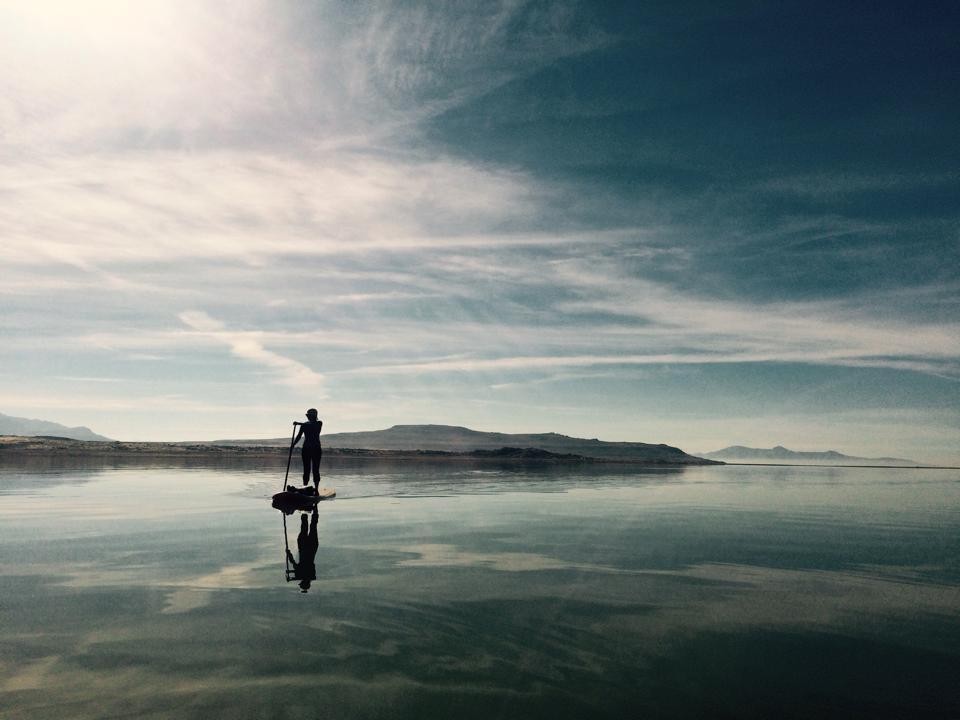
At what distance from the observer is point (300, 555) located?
13.6 m

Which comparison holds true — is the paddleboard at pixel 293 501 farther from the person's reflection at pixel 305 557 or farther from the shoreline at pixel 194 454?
the shoreline at pixel 194 454

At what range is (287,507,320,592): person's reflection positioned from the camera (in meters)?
11.4

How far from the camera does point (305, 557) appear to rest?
13383 millimetres

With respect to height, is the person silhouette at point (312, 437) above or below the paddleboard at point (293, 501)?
above

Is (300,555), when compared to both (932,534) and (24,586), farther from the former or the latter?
(932,534)

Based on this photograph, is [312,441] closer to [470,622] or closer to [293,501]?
[293,501]

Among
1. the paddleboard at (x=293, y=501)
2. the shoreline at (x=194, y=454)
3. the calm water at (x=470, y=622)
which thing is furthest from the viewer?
the shoreline at (x=194, y=454)

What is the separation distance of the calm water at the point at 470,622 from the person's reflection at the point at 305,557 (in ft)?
0.89

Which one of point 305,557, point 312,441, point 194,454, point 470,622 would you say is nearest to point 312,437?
point 312,441

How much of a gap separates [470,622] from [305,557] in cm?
591

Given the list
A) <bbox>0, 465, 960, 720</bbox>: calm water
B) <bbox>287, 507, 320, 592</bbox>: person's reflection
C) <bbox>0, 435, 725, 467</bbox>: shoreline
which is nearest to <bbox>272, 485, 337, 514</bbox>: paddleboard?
<bbox>0, 465, 960, 720</bbox>: calm water

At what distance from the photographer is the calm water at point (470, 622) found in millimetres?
6332

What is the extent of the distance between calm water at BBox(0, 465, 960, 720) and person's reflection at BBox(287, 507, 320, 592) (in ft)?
0.89

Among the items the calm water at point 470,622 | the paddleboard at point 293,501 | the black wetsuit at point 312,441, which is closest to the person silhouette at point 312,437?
the black wetsuit at point 312,441
